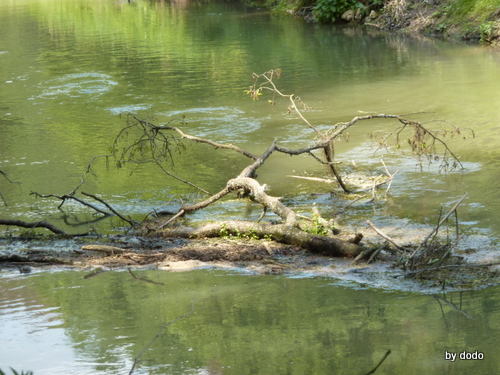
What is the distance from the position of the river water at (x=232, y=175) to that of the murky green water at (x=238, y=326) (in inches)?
0.6

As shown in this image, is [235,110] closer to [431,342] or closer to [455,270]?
[455,270]

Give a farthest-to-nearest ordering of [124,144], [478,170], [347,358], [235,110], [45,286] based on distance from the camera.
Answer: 1. [235,110]
2. [124,144]
3. [478,170]
4. [45,286]
5. [347,358]

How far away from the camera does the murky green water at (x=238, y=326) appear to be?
15.6ft

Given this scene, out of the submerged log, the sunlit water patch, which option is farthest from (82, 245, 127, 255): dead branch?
the sunlit water patch

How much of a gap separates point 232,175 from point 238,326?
17.6 feet

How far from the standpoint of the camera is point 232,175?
1062cm

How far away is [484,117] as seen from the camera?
12922mm

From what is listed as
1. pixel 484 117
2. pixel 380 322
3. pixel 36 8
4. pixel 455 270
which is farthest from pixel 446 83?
pixel 36 8

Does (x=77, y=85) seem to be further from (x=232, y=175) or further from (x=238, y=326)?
(x=238, y=326)

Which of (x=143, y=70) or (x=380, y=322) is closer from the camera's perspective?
(x=380, y=322)

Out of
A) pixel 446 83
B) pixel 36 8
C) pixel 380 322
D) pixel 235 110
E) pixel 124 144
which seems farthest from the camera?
pixel 36 8

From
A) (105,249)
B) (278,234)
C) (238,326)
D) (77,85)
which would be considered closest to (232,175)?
(278,234)

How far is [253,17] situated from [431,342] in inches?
1152

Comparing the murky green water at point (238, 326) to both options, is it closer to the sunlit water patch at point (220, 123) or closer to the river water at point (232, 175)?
the river water at point (232, 175)
